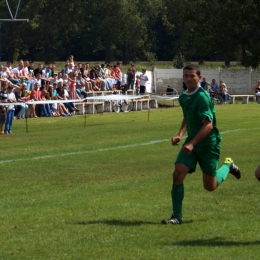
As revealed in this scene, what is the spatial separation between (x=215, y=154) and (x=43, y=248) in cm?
240

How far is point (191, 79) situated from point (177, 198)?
1.38 m

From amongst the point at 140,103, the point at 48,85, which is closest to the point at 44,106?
the point at 48,85

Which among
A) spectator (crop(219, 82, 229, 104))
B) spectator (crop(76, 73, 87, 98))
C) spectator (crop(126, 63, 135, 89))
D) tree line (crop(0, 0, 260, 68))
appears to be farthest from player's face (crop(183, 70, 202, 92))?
tree line (crop(0, 0, 260, 68))

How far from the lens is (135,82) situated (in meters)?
45.3

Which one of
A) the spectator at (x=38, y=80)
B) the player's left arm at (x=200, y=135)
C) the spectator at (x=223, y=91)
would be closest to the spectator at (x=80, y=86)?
the spectator at (x=38, y=80)

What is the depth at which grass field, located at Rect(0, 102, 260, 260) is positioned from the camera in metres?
7.95

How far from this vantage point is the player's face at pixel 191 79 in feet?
29.3

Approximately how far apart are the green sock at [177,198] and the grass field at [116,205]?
0.16 metres

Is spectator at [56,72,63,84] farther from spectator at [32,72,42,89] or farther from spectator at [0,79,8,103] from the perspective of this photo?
spectator at [0,79,8,103]

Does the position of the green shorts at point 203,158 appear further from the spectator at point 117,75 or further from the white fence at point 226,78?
the white fence at point 226,78

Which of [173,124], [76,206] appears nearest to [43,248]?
[76,206]

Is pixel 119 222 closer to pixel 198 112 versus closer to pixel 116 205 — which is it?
pixel 116 205

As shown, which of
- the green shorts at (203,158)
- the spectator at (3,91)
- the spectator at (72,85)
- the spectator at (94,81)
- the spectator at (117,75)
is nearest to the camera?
the green shorts at (203,158)

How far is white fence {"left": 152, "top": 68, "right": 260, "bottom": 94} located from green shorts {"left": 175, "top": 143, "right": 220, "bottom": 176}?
49.1m
